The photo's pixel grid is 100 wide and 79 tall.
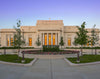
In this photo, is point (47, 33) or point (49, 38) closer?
point (47, 33)

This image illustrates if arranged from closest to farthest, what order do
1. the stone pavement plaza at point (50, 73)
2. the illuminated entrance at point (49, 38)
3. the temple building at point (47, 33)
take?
the stone pavement plaza at point (50, 73), the illuminated entrance at point (49, 38), the temple building at point (47, 33)

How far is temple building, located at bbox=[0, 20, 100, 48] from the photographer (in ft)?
159

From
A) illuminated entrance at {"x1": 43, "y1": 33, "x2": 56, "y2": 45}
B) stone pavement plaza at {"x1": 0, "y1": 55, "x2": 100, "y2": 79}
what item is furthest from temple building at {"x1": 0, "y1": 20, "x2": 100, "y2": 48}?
stone pavement plaza at {"x1": 0, "y1": 55, "x2": 100, "y2": 79}

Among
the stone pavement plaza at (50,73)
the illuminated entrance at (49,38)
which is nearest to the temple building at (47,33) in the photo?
the illuminated entrance at (49,38)

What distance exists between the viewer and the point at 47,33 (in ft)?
158

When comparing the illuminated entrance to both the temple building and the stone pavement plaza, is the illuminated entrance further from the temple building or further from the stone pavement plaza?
the stone pavement plaza

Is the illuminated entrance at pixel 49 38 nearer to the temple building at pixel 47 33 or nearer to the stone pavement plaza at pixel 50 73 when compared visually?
the temple building at pixel 47 33

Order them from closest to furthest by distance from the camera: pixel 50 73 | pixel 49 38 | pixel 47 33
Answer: pixel 50 73
pixel 47 33
pixel 49 38

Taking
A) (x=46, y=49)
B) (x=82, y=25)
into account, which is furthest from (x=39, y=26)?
(x=82, y=25)

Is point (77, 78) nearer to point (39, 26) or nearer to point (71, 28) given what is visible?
point (39, 26)

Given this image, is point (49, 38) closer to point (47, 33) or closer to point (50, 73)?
point (47, 33)

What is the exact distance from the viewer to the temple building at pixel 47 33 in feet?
159

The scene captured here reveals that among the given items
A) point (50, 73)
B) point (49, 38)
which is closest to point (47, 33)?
point (49, 38)

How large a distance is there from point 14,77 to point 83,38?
1531 cm
